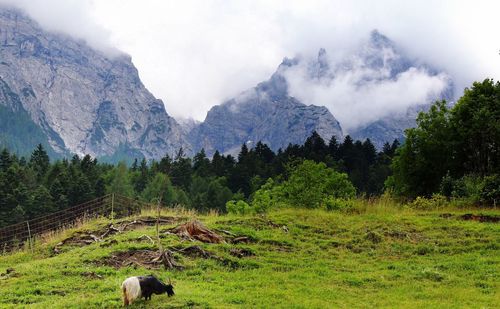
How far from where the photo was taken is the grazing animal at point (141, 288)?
1078 centimetres

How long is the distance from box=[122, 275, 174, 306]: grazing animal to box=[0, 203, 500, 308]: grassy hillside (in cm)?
23

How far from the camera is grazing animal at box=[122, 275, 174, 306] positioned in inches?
424

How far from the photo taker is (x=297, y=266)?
15.8 meters

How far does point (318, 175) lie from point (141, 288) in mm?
33874

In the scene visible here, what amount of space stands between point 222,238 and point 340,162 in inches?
2978

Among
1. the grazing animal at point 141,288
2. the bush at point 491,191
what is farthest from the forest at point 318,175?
the grazing animal at point 141,288

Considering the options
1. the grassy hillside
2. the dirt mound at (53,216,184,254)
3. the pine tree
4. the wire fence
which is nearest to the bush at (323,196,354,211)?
the grassy hillside

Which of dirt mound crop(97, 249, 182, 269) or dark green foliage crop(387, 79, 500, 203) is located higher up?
dark green foliage crop(387, 79, 500, 203)

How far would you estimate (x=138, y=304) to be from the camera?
35.9ft

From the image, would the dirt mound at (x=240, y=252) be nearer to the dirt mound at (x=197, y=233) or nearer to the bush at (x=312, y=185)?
the dirt mound at (x=197, y=233)

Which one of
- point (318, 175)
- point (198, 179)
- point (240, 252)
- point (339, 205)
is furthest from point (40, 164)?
point (240, 252)

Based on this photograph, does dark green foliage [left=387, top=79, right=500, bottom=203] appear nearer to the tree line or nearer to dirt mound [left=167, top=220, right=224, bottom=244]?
dirt mound [left=167, top=220, right=224, bottom=244]

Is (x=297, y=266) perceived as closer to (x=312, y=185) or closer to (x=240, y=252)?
(x=240, y=252)

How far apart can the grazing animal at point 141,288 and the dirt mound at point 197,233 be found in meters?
6.01
